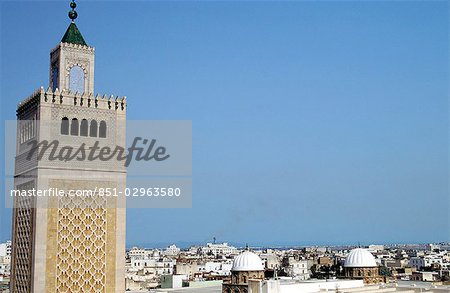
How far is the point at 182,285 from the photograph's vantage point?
37938 millimetres

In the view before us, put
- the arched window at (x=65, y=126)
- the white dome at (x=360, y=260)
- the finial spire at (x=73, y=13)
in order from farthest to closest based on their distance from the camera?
1. the white dome at (x=360, y=260)
2. the finial spire at (x=73, y=13)
3. the arched window at (x=65, y=126)

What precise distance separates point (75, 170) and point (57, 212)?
1207mm

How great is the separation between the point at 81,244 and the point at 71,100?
3.87 metres

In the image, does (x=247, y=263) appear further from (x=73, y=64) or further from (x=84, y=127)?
(x=73, y=64)

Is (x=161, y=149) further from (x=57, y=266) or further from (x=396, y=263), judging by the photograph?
(x=396, y=263)

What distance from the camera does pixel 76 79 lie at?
1814cm

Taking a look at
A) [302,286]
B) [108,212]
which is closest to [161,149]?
[108,212]

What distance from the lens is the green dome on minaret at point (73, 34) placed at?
18391 millimetres

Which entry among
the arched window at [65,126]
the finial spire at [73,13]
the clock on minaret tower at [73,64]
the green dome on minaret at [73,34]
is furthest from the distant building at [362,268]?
the finial spire at [73,13]

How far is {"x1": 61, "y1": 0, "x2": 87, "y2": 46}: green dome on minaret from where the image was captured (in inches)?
724

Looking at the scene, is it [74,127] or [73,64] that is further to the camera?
[73,64]

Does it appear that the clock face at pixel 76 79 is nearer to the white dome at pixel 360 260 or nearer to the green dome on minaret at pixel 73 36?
the green dome on minaret at pixel 73 36

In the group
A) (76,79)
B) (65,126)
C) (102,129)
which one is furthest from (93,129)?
(76,79)

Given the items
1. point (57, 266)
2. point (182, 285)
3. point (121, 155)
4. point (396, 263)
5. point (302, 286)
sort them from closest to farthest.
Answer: point (57, 266) → point (121, 155) → point (302, 286) → point (182, 285) → point (396, 263)
